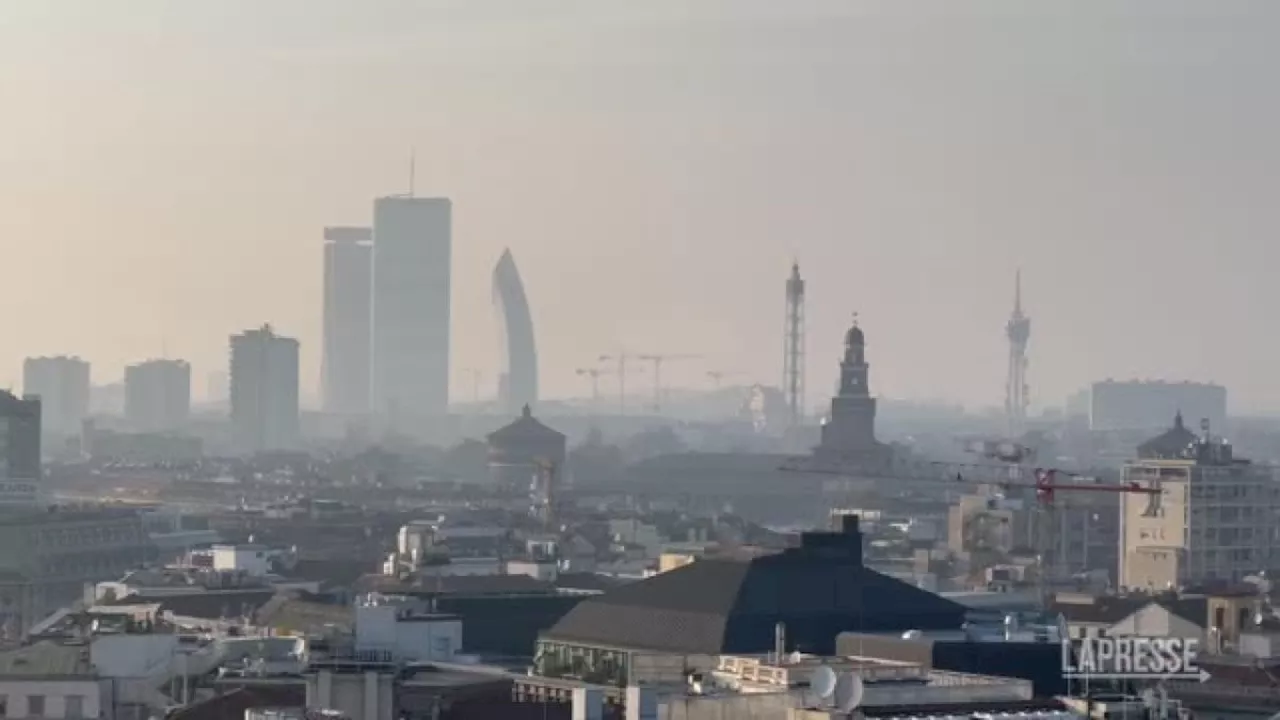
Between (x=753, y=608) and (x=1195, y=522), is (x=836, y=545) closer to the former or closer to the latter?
(x=753, y=608)

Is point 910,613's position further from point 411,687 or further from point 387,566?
point 387,566

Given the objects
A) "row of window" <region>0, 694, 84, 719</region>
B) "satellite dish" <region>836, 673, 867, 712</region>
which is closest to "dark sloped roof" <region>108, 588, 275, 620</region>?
"row of window" <region>0, 694, 84, 719</region>

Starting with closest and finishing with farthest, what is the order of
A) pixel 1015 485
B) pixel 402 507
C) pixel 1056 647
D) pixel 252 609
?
pixel 1056 647
pixel 252 609
pixel 1015 485
pixel 402 507

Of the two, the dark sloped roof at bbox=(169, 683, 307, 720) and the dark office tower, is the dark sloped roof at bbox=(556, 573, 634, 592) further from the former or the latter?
the dark office tower

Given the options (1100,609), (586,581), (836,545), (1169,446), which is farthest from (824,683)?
(1169,446)

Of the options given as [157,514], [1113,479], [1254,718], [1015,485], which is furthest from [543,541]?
[1254,718]

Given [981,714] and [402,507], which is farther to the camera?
[402,507]
